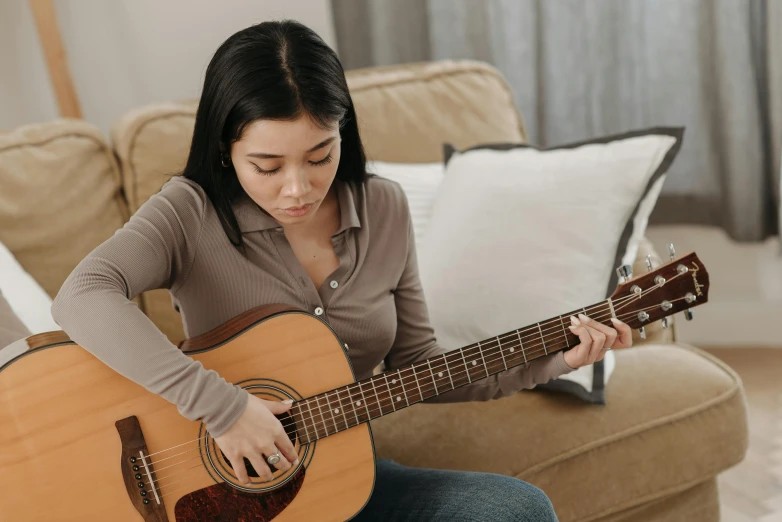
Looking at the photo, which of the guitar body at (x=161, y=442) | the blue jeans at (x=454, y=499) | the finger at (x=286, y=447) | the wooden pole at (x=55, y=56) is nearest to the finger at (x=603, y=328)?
the blue jeans at (x=454, y=499)

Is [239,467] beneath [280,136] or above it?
beneath

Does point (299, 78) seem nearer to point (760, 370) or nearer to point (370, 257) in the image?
point (370, 257)

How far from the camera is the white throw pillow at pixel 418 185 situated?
5.86ft

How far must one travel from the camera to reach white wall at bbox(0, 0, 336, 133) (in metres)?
2.36

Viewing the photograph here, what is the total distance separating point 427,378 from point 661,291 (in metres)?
0.38

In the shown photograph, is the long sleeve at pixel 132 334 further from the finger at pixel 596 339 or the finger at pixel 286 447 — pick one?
the finger at pixel 596 339

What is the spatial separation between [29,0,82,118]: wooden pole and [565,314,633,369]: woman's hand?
1560mm

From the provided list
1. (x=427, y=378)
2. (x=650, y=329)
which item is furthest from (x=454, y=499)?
(x=650, y=329)

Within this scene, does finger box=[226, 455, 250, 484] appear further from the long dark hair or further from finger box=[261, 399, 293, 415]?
the long dark hair

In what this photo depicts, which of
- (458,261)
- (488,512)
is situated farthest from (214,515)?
(458,261)

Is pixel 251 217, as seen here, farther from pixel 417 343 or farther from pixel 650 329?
pixel 650 329

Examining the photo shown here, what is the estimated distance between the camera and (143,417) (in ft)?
3.47

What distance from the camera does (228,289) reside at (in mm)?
1196

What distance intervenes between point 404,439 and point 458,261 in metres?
0.37
